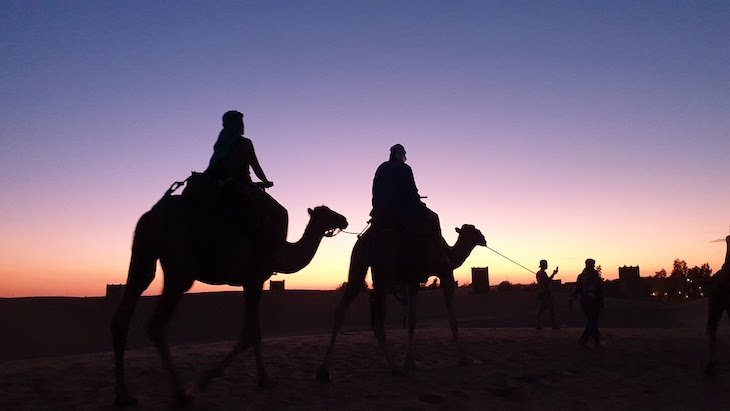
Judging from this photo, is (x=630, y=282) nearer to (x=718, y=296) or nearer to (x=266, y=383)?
(x=718, y=296)

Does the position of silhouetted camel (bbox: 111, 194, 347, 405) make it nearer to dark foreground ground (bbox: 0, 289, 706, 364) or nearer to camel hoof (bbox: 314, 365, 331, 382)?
camel hoof (bbox: 314, 365, 331, 382)

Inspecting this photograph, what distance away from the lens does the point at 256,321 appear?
26.0 feet

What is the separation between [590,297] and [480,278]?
2176 cm

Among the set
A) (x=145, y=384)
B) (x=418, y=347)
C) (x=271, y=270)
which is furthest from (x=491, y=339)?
(x=145, y=384)

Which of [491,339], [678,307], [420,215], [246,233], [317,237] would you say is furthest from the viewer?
[678,307]

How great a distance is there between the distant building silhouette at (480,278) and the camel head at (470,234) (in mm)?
22782

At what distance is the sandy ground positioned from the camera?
7.38m

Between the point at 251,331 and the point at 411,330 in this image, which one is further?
the point at 411,330

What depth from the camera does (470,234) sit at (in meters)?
12.7

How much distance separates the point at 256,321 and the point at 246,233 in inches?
43.7

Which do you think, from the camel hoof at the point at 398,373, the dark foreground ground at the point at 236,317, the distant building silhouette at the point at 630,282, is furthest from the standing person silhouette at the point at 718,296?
the distant building silhouette at the point at 630,282

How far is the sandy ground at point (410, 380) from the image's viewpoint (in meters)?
7.38

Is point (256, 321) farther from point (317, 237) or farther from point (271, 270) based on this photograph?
point (317, 237)

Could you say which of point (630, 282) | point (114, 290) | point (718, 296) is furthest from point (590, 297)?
point (630, 282)
